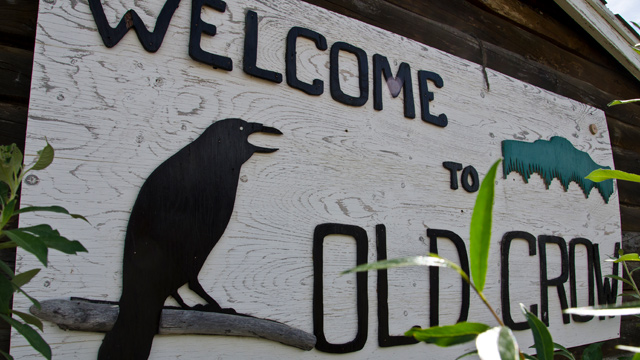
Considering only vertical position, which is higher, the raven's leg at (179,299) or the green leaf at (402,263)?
the green leaf at (402,263)

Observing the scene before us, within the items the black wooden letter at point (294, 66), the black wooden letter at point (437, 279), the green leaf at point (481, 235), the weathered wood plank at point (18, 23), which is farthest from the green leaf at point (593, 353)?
the weathered wood plank at point (18, 23)

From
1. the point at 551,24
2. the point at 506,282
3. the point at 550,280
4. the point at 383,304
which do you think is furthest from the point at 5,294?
the point at 551,24

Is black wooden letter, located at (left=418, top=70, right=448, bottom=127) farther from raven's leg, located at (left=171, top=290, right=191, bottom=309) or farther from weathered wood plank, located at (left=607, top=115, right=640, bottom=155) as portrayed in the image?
weathered wood plank, located at (left=607, top=115, right=640, bottom=155)

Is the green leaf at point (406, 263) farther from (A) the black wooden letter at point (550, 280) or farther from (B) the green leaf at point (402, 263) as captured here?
(A) the black wooden letter at point (550, 280)

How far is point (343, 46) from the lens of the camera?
1.30 metres

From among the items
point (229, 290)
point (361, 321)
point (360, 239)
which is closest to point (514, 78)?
point (360, 239)

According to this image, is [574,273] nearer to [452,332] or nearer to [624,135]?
[624,135]

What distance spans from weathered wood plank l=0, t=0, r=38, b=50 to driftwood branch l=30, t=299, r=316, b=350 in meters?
0.59

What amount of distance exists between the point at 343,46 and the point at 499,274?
950mm

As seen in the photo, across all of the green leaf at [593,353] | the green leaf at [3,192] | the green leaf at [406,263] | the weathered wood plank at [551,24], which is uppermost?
the weathered wood plank at [551,24]

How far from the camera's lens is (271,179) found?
3.58 feet

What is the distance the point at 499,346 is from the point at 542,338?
0.21 meters

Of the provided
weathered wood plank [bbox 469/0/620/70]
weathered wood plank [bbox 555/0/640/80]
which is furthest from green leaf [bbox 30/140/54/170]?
weathered wood plank [bbox 555/0/640/80]

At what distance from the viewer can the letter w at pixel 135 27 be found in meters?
0.94
